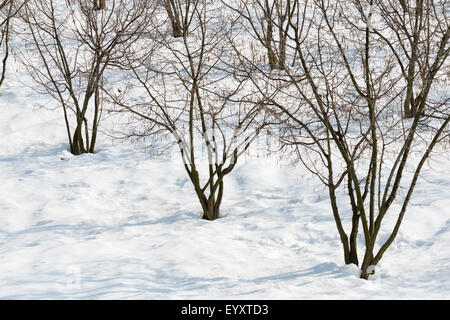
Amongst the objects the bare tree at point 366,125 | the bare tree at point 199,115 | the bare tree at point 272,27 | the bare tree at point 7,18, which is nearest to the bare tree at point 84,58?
the bare tree at point 7,18

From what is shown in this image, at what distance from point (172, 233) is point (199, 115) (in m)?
3.17

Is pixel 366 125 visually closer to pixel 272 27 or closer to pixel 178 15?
pixel 272 27

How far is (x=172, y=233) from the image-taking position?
7121 mm

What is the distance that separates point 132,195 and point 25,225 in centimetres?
167

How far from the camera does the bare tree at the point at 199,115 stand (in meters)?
7.23

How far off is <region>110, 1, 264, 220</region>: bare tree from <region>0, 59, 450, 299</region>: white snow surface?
0.47m

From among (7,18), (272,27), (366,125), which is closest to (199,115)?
(272,27)

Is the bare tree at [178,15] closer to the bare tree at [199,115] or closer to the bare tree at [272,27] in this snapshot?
the bare tree at [199,115]

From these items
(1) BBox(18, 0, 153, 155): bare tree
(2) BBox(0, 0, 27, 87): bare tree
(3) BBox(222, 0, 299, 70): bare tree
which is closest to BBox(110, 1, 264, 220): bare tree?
(1) BBox(18, 0, 153, 155): bare tree

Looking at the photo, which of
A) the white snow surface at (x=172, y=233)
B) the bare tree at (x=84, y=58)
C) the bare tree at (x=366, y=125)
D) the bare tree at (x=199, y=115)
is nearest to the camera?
the bare tree at (x=366, y=125)

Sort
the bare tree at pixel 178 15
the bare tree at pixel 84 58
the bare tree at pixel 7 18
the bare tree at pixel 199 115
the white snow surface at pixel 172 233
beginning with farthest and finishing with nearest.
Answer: the bare tree at pixel 7 18 → the bare tree at pixel 84 58 → the bare tree at pixel 178 15 → the bare tree at pixel 199 115 → the white snow surface at pixel 172 233

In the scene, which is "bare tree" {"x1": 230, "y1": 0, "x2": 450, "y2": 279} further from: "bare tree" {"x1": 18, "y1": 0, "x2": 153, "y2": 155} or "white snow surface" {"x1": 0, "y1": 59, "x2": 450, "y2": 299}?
"bare tree" {"x1": 18, "y1": 0, "x2": 153, "y2": 155}

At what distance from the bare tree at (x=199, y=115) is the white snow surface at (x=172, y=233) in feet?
1.55

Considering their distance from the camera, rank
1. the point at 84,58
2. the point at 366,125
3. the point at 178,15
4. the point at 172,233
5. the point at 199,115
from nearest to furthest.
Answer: the point at 172,233 → the point at 84,58 → the point at 199,115 → the point at 366,125 → the point at 178,15
